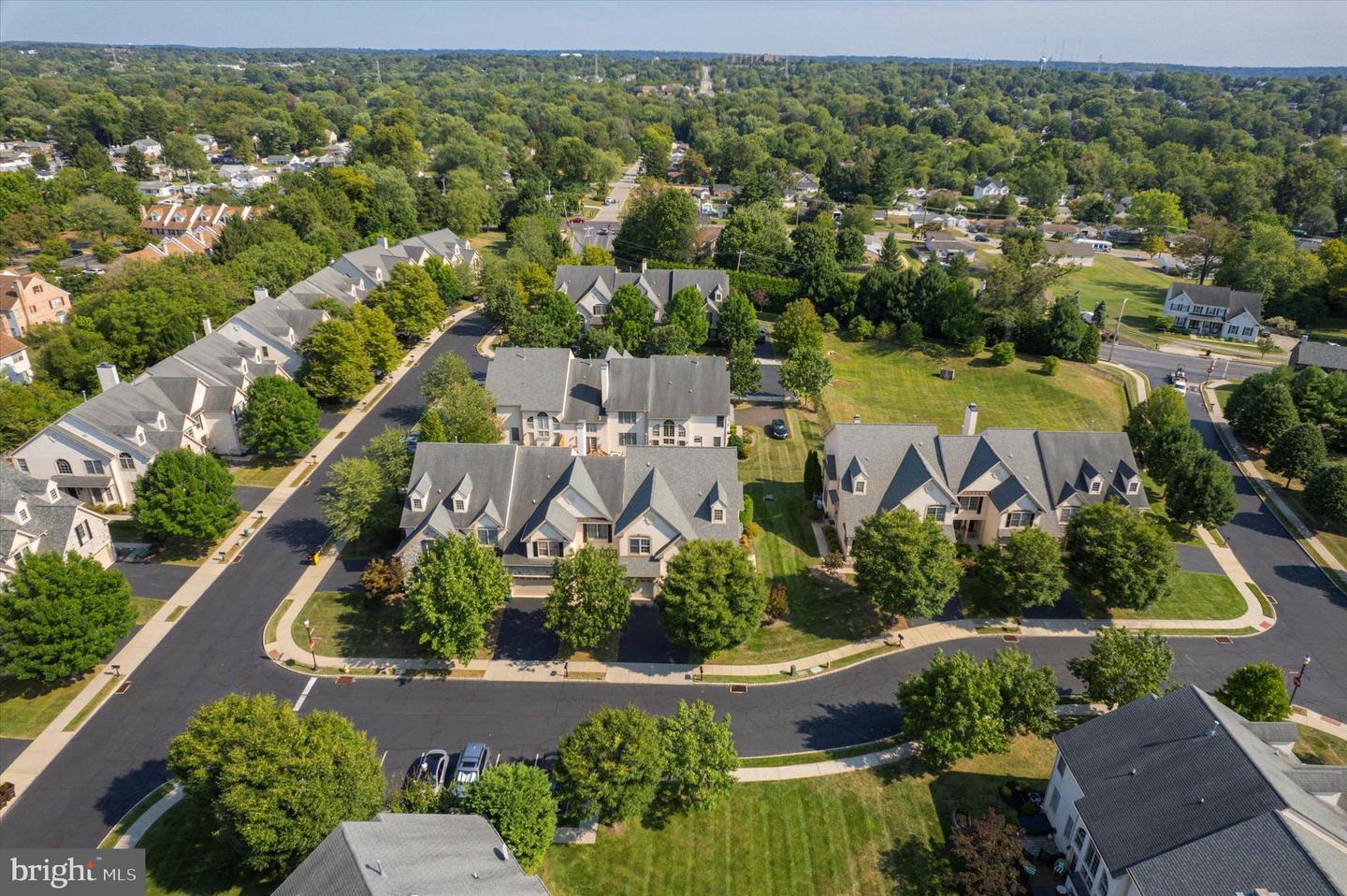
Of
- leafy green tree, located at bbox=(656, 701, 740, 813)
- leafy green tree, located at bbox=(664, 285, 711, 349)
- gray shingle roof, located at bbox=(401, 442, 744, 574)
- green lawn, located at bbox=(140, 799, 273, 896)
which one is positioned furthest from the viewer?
leafy green tree, located at bbox=(664, 285, 711, 349)

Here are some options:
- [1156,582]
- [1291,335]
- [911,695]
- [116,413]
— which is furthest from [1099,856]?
[1291,335]

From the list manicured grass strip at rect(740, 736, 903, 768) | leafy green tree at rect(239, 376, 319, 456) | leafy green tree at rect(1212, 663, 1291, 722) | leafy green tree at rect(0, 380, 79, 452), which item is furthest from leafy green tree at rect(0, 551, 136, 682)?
leafy green tree at rect(1212, 663, 1291, 722)

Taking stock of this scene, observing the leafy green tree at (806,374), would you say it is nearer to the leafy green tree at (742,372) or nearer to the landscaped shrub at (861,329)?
the leafy green tree at (742,372)

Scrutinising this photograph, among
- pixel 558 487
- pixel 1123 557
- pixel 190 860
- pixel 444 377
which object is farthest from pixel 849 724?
pixel 444 377

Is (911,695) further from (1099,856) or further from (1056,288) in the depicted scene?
(1056,288)

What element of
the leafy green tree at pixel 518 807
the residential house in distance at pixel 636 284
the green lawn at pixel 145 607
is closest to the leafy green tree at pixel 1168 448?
the residential house in distance at pixel 636 284

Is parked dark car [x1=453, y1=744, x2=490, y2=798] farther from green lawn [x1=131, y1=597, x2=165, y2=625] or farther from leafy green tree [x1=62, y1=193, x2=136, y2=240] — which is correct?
A: leafy green tree [x1=62, y1=193, x2=136, y2=240]
